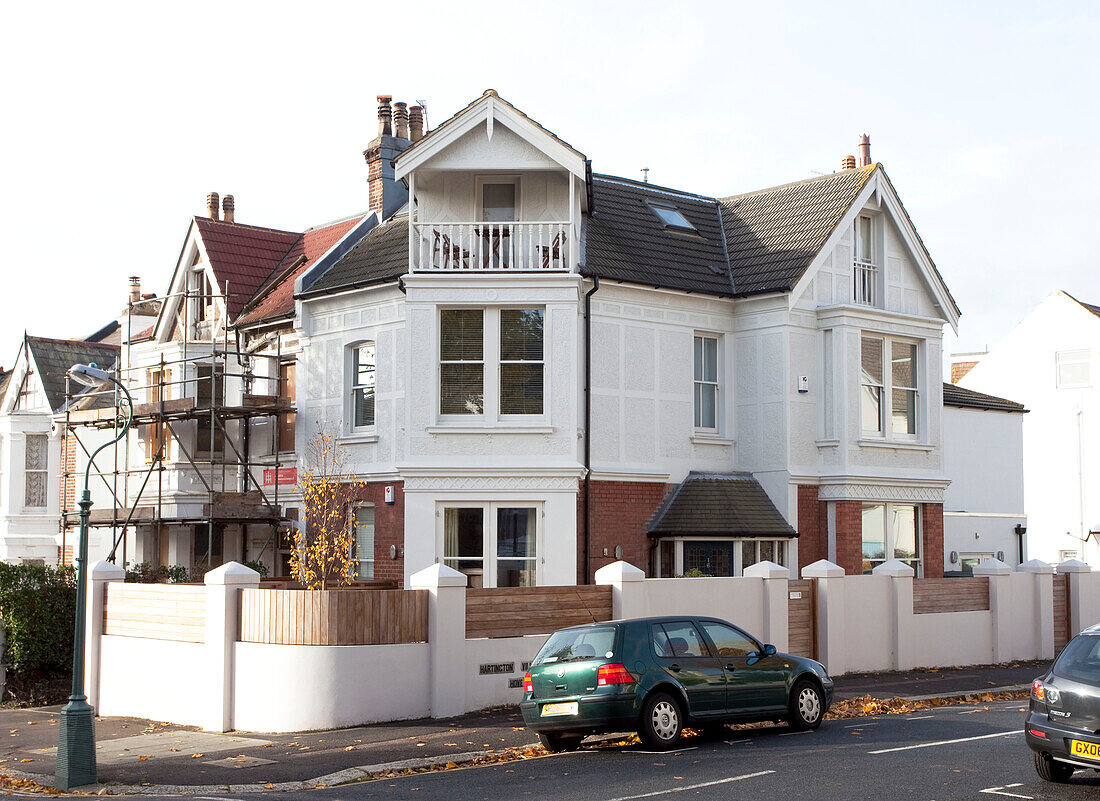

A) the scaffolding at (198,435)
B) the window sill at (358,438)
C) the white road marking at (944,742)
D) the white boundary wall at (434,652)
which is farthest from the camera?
the scaffolding at (198,435)

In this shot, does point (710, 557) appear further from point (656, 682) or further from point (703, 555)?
point (656, 682)

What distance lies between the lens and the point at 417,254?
80.0ft

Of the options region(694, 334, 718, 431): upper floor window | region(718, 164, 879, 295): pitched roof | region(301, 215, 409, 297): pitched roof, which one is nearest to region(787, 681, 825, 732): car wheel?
region(694, 334, 718, 431): upper floor window

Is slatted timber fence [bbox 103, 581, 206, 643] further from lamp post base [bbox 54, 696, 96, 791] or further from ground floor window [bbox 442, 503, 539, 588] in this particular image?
ground floor window [bbox 442, 503, 539, 588]

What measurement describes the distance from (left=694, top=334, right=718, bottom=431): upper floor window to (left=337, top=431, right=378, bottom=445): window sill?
6.37m

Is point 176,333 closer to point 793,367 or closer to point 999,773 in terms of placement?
point 793,367

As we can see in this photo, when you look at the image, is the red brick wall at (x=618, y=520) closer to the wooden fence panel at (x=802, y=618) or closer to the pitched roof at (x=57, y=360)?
the wooden fence panel at (x=802, y=618)

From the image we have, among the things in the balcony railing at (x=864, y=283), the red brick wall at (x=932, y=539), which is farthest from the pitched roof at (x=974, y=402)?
the balcony railing at (x=864, y=283)

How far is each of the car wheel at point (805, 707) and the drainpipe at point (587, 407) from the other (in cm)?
880

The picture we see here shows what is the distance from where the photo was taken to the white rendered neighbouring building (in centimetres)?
2355

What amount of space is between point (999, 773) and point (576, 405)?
41.4 ft

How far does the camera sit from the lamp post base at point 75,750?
44.6ft

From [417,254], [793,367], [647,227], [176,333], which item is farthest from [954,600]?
[176,333]

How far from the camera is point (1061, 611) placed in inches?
1014
